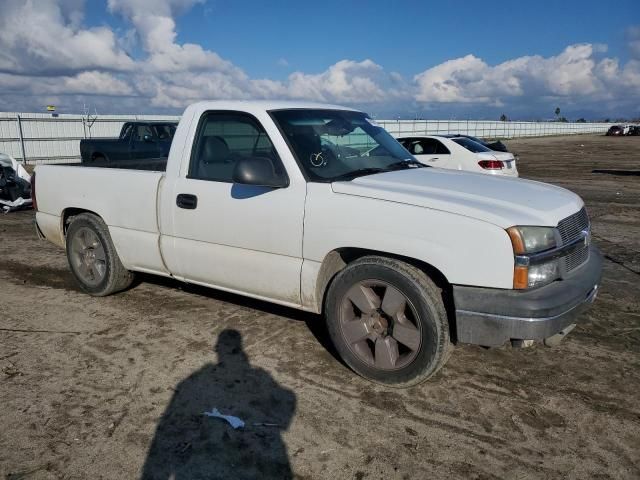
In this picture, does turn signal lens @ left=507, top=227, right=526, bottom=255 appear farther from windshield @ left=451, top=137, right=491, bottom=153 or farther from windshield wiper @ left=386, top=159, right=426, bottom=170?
windshield @ left=451, top=137, right=491, bottom=153

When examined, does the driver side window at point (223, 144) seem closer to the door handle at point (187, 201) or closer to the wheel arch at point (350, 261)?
the door handle at point (187, 201)

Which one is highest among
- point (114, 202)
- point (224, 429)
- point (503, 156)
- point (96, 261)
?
point (114, 202)

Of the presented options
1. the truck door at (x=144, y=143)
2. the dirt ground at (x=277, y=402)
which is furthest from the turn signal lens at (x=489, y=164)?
the truck door at (x=144, y=143)

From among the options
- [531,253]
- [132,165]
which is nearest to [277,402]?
[531,253]

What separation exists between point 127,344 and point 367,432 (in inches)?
88.5

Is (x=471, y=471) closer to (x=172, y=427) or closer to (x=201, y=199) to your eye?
(x=172, y=427)

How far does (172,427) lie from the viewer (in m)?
3.25

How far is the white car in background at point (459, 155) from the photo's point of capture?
1291cm

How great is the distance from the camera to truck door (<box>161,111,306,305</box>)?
402 centimetres

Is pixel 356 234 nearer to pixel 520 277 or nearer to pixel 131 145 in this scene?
pixel 520 277

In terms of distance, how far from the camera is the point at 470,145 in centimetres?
1350

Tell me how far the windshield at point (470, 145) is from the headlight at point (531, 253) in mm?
10268

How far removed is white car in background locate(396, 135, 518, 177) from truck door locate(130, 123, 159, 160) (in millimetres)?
7492

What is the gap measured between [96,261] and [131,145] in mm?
11818
